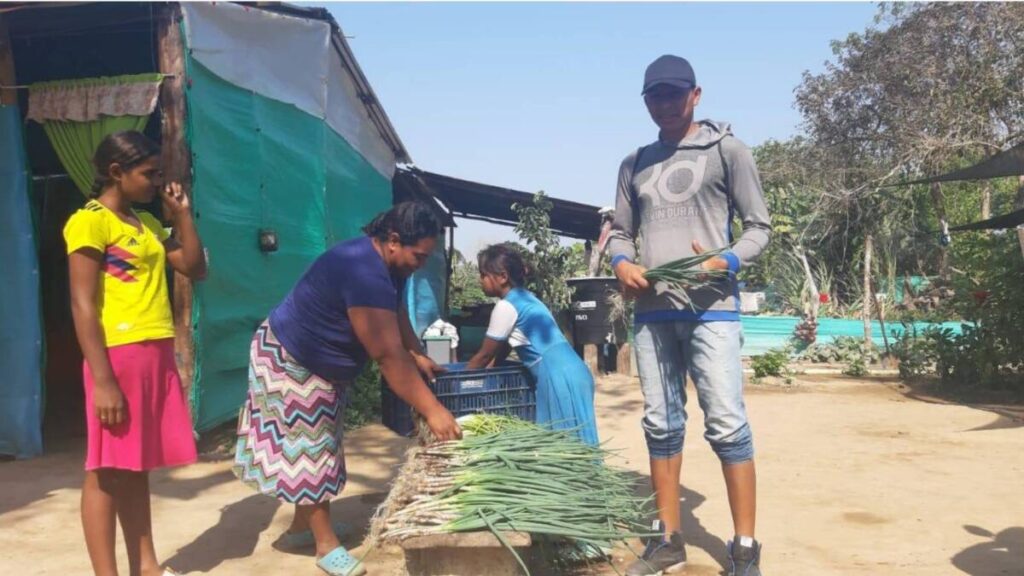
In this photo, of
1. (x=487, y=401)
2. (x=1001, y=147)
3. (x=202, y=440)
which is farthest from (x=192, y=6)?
(x=1001, y=147)

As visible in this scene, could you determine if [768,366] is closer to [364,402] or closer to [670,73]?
[364,402]

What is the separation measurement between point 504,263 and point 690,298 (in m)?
1.21

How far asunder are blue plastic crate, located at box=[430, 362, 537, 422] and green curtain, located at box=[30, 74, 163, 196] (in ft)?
10.9

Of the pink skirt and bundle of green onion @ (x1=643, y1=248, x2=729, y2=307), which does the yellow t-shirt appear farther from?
bundle of green onion @ (x1=643, y1=248, x2=729, y2=307)

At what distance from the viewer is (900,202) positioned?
15.2 meters

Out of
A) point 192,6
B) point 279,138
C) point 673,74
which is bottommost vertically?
point 673,74

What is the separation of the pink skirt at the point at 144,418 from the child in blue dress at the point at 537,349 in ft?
4.26

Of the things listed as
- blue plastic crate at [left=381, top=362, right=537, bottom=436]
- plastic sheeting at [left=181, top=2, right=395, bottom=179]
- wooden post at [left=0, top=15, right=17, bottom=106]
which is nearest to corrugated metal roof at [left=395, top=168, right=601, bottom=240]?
plastic sheeting at [left=181, top=2, right=395, bottom=179]

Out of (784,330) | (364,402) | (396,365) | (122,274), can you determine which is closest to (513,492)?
(396,365)

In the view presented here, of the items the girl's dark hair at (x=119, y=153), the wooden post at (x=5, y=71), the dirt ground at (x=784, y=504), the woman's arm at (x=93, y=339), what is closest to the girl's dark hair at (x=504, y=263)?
the dirt ground at (x=784, y=504)

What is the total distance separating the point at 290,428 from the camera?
3158mm

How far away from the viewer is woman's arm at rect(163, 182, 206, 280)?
3039 mm

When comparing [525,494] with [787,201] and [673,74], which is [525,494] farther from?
[787,201]

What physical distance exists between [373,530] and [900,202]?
48.8 feet
